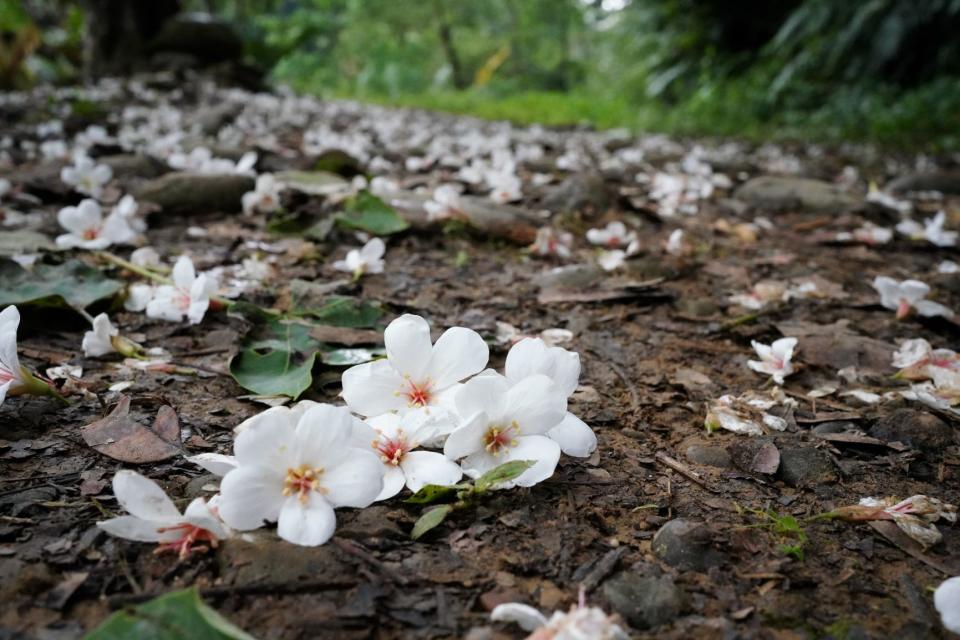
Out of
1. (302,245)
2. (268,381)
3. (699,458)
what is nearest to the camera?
(699,458)

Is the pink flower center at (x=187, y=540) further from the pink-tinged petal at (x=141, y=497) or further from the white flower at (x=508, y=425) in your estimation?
the white flower at (x=508, y=425)

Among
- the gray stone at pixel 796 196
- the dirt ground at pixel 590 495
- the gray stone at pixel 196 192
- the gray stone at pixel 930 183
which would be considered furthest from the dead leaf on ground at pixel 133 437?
the gray stone at pixel 930 183

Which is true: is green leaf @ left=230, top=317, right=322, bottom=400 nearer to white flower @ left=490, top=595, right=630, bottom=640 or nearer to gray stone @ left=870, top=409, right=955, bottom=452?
white flower @ left=490, top=595, right=630, bottom=640

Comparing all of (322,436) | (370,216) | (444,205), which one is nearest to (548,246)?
(444,205)

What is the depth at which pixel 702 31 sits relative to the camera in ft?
36.6

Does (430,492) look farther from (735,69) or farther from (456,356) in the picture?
(735,69)

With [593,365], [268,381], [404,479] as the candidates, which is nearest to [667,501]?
[404,479]

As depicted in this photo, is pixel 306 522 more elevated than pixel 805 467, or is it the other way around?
pixel 306 522

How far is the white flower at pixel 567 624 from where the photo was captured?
87 centimetres

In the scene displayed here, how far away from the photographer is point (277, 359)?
5.45 ft

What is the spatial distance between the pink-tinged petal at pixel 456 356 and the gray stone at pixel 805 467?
69cm

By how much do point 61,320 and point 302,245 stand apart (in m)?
1.02

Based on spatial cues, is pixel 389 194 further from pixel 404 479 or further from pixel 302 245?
pixel 404 479

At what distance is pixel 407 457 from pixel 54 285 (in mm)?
1330
